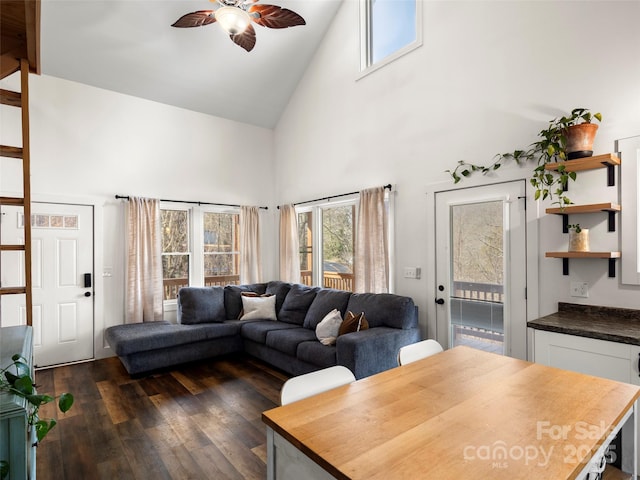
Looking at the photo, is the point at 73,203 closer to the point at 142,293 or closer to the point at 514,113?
the point at 142,293

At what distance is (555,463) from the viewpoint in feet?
3.17

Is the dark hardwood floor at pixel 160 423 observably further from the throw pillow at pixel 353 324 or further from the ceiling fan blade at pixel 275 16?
the ceiling fan blade at pixel 275 16

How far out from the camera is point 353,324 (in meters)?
3.51

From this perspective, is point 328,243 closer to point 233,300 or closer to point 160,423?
point 233,300

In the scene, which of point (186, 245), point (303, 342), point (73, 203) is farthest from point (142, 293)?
point (303, 342)

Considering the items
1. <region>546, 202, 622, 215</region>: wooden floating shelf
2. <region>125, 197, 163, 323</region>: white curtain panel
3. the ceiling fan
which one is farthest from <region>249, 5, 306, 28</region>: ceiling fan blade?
<region>125, 197, 163, 323</region>: white curtain panel

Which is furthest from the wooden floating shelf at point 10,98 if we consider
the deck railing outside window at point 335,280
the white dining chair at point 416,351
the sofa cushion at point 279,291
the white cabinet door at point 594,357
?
the deck railing outside window at point 335,280

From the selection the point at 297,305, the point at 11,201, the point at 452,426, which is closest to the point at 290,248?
the point at 297,305

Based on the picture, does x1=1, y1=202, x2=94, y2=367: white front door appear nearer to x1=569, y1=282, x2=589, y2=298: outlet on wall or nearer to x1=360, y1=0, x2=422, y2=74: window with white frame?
x1=360, y1=0, x2=422, y2=74: window with white frame

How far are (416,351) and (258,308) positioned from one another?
10.4 feet

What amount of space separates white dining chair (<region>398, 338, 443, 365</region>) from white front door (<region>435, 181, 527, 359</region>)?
1.44m

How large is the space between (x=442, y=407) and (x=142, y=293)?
14.5 ft

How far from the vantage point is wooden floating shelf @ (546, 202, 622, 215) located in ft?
8.00

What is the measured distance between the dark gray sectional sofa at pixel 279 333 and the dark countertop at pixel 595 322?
1300mm
